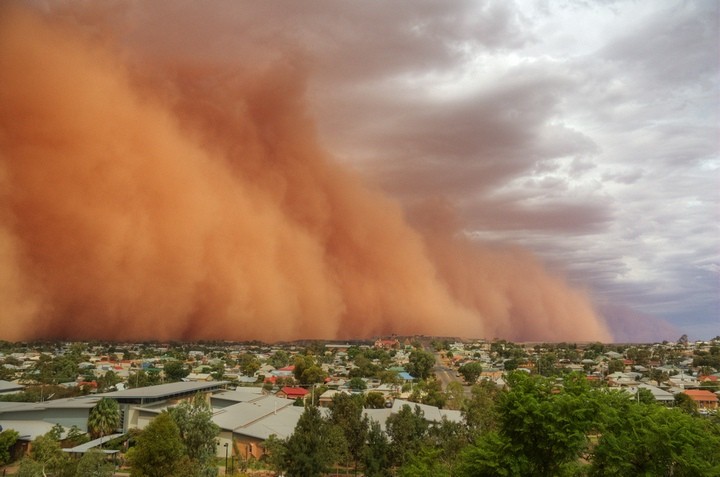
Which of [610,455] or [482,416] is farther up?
[610,455]

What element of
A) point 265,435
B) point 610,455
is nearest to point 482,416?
point 265,435

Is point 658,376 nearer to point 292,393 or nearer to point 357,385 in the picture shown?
point 357,385

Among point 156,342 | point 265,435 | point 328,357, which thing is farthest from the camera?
point 156,342

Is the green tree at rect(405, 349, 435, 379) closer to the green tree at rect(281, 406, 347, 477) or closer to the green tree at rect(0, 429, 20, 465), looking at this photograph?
the green tree at rect(281, 406, 347, 477)

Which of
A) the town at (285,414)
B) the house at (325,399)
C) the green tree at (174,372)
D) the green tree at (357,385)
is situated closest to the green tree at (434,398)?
the town at (285,414)

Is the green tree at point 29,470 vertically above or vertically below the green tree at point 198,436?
below

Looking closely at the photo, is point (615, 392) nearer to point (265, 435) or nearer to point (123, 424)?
point (265, 435)

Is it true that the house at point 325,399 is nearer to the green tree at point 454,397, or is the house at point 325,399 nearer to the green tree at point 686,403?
the green tree at point 454,397

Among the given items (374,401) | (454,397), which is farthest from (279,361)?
(454,397)
